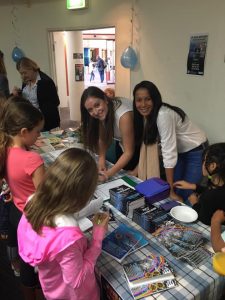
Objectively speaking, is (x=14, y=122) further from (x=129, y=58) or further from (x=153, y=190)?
(x=129, y=58)

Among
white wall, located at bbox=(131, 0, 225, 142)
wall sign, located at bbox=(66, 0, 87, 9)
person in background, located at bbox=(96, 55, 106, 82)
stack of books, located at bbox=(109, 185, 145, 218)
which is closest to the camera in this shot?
stack of books, located at bbox=(109, 185, 145, 218)

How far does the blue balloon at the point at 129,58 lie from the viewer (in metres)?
3.37

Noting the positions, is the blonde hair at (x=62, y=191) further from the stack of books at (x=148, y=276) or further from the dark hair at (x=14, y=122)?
the dark hair at (x=14, y=122)

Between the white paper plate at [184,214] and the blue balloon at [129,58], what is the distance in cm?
255

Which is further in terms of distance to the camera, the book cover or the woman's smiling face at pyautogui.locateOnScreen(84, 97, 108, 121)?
the woman's smiling face at pyautogui.locateOnScreen(84, 97, 108, 121)

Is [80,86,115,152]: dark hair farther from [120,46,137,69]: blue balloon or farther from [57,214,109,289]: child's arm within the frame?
[120,46,137,69]: blue balloon

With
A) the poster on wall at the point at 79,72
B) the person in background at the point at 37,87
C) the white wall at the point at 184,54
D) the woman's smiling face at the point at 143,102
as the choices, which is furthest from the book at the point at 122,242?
the poster on wall at the point at 79,72

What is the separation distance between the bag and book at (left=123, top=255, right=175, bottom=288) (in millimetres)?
372

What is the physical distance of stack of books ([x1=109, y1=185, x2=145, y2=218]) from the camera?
49.9 inches

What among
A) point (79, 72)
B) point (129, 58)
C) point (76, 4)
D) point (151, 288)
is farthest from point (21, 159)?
point (79, 72)

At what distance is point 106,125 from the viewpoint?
1.77 metres

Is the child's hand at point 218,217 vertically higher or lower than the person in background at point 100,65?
lower

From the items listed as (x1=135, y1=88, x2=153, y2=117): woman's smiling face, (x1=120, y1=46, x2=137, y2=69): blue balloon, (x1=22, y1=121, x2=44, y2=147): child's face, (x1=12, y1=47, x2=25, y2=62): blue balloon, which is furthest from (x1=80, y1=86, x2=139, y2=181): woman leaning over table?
(x1=12, y1=47, x2=25, y2=62): blue balloon

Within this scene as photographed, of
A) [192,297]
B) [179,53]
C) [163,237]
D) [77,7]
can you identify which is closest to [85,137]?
[163,237]
